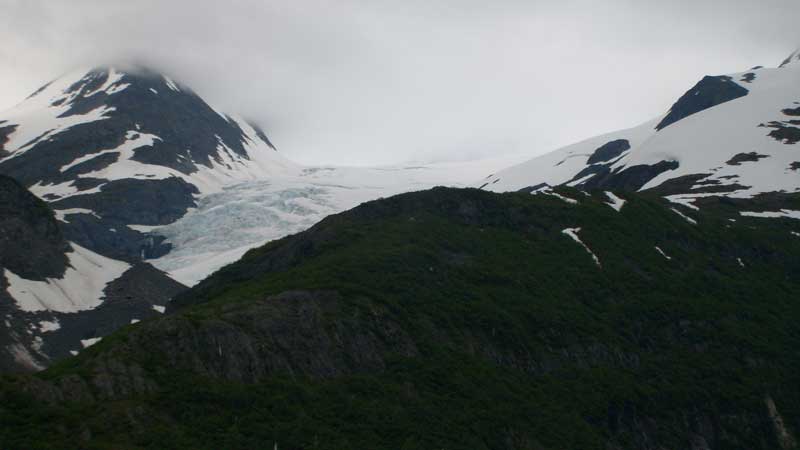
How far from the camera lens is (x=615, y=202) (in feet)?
379

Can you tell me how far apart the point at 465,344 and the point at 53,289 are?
330ft

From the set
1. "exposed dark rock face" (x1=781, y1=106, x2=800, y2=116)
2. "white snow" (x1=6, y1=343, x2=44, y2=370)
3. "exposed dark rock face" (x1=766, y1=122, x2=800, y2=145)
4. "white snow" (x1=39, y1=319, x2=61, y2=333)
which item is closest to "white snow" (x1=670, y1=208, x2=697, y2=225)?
"exposed dark rock face" (x1=766, y1=122, x2=800, y2=145)

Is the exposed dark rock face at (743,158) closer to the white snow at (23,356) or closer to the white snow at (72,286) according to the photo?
the white snow at (72,286)

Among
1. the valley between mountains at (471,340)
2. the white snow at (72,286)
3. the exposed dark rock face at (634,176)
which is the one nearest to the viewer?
the valley between mountains at (471,340)

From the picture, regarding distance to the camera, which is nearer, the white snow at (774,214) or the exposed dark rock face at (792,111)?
the white snow at (774,214)

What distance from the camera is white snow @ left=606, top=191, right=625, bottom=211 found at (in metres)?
113

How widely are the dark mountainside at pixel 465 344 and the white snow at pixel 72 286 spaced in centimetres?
6290

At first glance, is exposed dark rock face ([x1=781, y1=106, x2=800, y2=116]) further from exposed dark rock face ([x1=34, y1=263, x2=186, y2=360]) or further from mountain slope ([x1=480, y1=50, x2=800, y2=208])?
exposed dark rock face ([x1=34, y1=263, x2=186, y2=360])

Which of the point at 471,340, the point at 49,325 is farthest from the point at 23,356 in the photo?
the point at 471,340

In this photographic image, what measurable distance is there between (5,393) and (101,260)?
433ft

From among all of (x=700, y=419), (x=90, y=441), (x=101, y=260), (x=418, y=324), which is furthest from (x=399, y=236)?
(x=101, y=260)

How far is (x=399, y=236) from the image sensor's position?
95.4 m

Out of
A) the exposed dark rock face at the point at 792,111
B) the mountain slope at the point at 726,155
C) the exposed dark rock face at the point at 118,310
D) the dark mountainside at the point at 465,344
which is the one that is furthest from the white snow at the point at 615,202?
the exposed dark rock face at the point at 792,111

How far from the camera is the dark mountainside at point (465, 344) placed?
5781 cm
